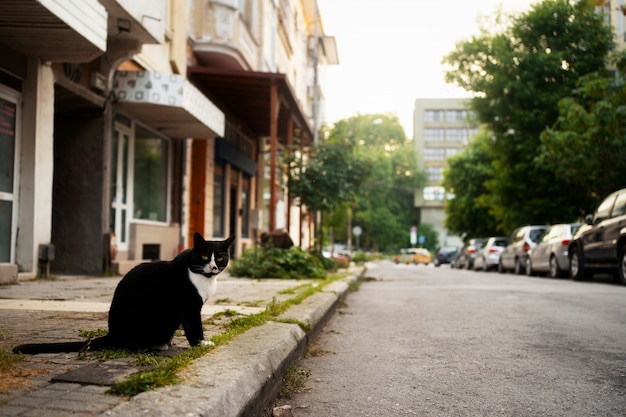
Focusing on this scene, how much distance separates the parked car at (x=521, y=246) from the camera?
2152cm

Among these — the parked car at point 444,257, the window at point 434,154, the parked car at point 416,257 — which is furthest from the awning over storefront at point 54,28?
the window at point 434,154

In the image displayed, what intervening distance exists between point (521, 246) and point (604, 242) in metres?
7.93

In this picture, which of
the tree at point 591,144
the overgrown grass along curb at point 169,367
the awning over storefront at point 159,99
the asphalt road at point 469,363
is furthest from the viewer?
the tree at point 591,144

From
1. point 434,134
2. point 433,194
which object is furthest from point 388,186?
point 434,134

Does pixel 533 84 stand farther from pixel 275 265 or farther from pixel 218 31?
pixel 275 265

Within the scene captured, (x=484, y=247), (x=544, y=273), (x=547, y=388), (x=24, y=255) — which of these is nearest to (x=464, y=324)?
(x=547, y=388)

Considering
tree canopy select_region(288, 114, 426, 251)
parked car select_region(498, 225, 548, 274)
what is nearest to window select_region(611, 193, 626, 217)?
parked car select_region(498, 225, 548, 274)

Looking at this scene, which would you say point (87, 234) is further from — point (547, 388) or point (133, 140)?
point (547, 388)

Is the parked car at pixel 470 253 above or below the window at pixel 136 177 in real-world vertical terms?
below

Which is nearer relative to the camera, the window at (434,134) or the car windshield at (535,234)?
the car windshield at (535,234)

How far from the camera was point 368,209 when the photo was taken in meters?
76.8

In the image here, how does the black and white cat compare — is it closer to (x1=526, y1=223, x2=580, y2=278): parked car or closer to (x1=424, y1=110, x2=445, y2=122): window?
(x1=526, y1=223, x2=580, y2=278): parked car

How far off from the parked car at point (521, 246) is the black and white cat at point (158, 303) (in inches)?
726

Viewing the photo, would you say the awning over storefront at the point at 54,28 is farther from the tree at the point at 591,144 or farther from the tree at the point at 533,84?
the tree at the point at 533,84
